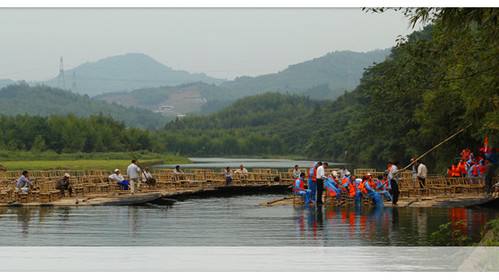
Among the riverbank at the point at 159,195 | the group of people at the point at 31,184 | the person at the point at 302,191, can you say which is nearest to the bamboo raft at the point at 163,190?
the riverbank at the point at 159,195

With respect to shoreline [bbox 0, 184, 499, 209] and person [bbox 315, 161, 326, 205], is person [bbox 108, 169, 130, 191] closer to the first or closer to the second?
shoreline [bbox 0, 184, 499, 209]

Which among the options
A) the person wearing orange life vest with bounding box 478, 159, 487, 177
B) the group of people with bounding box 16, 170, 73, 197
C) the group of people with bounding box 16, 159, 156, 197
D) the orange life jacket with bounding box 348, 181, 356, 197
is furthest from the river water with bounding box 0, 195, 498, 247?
the person wearing orange life vest with bounding box 478, 159, 487, 177

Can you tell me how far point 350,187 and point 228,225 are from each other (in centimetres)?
823

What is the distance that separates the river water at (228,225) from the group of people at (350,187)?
112 cm

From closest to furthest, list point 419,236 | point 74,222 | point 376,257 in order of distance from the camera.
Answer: point 376,257, point 419,236, point 74,222

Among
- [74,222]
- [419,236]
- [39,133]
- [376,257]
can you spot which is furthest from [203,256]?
[39,133]

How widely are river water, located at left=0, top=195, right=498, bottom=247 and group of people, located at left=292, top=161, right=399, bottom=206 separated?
112 cm

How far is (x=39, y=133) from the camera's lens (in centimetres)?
12400

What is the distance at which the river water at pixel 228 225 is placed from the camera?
22469mm

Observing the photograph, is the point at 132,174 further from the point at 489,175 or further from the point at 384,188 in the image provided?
→ the point at 489,175

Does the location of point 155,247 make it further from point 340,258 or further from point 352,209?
point 352,209

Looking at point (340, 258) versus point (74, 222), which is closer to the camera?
point (340, 258)

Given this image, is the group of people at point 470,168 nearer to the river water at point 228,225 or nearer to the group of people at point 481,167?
the group of people at point 481,167
